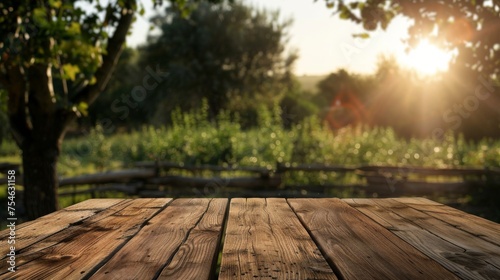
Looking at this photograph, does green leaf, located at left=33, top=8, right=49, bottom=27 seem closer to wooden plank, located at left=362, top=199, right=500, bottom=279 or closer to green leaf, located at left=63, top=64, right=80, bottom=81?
green leaf, located at left=63, top=64, right=80, bottom=81

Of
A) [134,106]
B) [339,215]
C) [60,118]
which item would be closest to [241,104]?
[134,106]

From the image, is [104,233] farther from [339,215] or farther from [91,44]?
[91,44]

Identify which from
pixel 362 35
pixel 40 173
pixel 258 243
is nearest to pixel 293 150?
pixel 362 35

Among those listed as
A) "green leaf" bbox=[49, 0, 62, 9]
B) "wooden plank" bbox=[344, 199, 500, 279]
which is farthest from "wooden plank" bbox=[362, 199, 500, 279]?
"green leaf" bbox=[49, 0, 62, 9]

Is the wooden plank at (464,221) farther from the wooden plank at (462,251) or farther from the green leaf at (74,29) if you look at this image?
the green leaf at (74,29)

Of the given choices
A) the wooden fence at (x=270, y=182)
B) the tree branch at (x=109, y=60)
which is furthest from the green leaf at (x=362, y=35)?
the wooden fence at (x=270, y=182)

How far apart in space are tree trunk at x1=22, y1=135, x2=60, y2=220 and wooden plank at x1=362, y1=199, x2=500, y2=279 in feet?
14.0

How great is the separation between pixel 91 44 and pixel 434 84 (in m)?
18.8

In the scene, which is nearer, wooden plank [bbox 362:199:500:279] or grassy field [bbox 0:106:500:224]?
wooden plank [bbox 362:199:500:279]

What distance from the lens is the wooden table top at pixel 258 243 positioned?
4.76 feet

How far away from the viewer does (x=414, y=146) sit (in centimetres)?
1175

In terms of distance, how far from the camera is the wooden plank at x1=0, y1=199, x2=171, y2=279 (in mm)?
1485

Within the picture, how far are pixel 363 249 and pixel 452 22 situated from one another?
3846 millimetres

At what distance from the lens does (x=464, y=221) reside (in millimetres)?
2246
